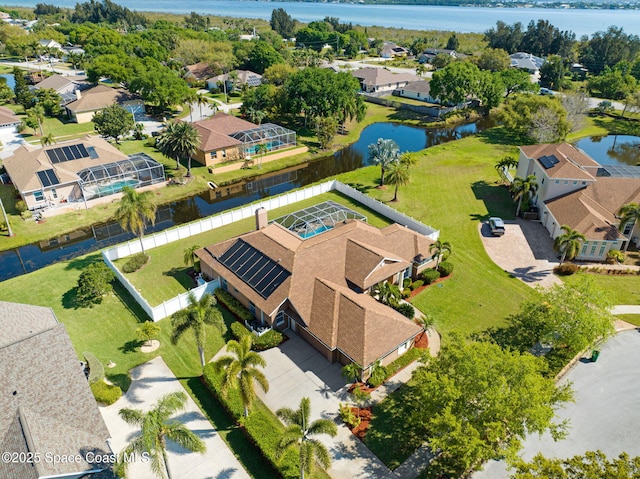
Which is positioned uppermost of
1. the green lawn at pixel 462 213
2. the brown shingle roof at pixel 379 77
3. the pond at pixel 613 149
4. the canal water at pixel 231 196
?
the brown shingle roof at pixel 379 77

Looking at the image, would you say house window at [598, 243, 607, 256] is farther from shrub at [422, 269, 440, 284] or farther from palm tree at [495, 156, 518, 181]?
palm tree at [495, 156, 518, 181]

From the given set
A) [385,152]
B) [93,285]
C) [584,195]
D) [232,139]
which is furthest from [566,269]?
[232,139]

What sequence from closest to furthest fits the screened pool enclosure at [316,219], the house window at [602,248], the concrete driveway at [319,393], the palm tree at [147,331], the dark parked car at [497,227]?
the concrete driveway at [319,393] < the palm tree at [147,331] < the house window at [602,248] < the screened pool enclosure at [316,219] < the dark parked car at [497,227]

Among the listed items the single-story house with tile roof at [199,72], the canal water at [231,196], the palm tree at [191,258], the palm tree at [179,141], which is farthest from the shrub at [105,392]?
the single-story house with tile roof at [199,72]

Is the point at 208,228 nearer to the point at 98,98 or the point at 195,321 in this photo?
the point at 195,321

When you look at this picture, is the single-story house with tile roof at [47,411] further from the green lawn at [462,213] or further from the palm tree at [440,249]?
the palm tree at [440,249]

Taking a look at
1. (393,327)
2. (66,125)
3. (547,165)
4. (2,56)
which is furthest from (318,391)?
(2,56)

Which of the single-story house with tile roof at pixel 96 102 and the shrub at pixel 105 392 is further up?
the single-story house with tile roof at pixel 96 102

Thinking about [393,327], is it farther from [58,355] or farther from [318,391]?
[58,355]
